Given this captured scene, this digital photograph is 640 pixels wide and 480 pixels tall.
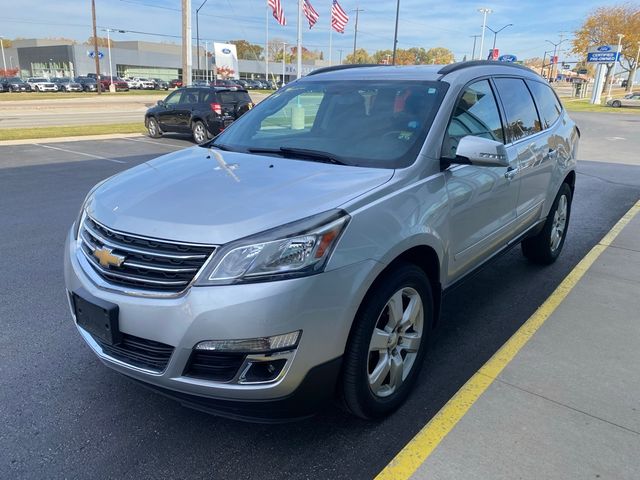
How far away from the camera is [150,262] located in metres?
2.38

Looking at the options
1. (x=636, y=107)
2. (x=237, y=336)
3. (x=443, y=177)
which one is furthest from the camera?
(x=636, y=107)

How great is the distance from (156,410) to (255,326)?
45.8 inches

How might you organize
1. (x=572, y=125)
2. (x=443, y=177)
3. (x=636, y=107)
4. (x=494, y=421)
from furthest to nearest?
(x=636, y=107)
(x=572, y=125)
(x=443, y=177)
(x=494, y=421)

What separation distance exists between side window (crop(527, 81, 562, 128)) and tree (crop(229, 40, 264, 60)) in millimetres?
119919

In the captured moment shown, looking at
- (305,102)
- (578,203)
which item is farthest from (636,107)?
(305,102)

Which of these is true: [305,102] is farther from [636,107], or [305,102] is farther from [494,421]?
[636,107]

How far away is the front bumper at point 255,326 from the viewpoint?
2.20 meters

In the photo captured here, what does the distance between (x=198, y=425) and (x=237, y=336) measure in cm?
92

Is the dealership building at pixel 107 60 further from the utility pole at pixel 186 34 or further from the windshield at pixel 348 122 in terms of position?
the windshield at pixel 348 122

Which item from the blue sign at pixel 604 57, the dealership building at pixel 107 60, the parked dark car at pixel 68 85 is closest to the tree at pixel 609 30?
the blue sign at pixel 604 57

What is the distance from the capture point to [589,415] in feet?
9.56

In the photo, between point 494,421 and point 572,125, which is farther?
point 572,125

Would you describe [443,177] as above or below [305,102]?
below

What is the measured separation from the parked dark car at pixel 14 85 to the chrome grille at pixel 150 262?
6610 cm
